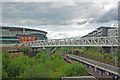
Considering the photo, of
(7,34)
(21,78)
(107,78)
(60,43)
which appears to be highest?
(7,34)

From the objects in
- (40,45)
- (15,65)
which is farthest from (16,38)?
(15,65)

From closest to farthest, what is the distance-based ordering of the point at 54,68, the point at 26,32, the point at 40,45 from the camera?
the point at 54,68
the point at 40,45
the point at 26,32

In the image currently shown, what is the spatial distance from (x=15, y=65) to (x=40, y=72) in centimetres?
189

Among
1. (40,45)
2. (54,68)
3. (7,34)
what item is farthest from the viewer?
(7,34)

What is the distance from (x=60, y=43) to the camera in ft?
51.6

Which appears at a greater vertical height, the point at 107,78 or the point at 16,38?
the point at 16,38

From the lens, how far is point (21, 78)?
16.8ft

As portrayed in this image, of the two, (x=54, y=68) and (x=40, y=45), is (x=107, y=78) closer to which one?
(x=54, y=68)

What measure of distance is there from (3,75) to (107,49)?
37.4ft

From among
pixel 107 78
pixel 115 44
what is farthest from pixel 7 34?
pixel 107 78

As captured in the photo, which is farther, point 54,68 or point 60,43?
point 60,43

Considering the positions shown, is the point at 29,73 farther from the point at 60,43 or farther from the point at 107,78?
the point at 60,43

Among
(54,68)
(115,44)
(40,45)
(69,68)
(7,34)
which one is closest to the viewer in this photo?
(69,68)

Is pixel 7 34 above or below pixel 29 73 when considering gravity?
above
